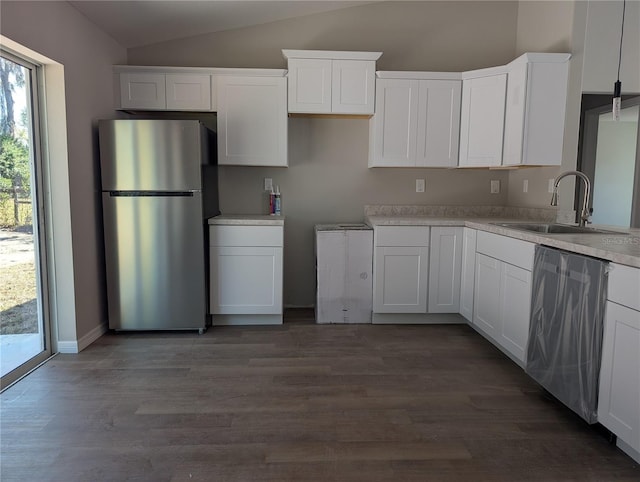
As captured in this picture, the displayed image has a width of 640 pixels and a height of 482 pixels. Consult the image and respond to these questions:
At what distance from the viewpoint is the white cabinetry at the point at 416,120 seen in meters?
3.35

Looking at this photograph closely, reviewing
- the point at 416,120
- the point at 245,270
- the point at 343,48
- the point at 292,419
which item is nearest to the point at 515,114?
the point at 416,120

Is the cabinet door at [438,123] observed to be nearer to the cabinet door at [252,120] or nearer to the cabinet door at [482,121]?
the cabinet door at [482,121]

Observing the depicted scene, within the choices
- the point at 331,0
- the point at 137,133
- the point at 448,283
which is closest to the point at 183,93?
the point at 137,133

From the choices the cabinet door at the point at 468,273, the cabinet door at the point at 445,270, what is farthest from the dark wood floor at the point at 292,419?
the cabinet door at the point at 445,270

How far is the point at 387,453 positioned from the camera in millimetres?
1733

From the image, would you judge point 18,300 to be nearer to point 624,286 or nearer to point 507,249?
point 507,249

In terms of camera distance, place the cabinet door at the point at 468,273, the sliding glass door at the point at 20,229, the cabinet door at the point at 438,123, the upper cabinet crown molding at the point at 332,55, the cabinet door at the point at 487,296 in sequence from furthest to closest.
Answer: the cabinet door at the point at 438,123 → the upper cabinet crown molding at the point at 332,55 → the cabinet door at the point at 468,273 → the cabinet door at the point at 487,296 → the sliding glass door at the point at 20,229

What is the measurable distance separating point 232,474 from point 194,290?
170 cm

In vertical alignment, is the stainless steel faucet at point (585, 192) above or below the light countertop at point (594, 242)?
above

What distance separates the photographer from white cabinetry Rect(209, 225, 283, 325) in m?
3.21

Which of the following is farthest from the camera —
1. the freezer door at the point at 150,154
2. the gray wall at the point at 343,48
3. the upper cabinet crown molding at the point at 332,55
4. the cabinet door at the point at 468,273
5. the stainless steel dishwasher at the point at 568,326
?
the gray wall at the point at 343,48

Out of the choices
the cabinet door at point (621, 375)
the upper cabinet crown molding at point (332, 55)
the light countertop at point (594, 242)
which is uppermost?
the upper cabinet crown molding at point (332, 55)

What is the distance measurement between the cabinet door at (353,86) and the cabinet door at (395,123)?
0.08 meters

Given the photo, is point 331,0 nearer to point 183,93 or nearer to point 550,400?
point 183,93
